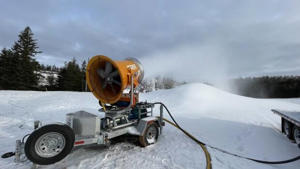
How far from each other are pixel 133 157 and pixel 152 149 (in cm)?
61

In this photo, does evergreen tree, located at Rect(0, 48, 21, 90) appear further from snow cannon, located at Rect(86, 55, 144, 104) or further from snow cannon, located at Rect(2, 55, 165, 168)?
snow cannon, located at Rect(86, 55, 144, 104)

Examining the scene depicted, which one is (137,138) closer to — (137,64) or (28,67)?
(137,64)

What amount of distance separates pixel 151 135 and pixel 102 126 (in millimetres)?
1387

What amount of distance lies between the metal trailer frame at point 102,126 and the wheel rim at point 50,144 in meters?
0.21

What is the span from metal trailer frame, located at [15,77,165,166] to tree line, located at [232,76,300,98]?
83.2 feet

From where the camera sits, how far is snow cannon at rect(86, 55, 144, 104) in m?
3.16

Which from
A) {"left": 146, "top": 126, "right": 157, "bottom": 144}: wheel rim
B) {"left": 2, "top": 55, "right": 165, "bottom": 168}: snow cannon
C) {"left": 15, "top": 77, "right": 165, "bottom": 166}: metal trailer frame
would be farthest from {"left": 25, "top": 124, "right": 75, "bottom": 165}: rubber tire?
{"left": 146, "top": 126, "right": 157, "bottom": 144}: wheel rim

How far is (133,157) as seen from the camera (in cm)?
304

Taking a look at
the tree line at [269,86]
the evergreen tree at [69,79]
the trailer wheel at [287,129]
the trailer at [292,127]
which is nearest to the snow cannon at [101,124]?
the trailer at [292,127]

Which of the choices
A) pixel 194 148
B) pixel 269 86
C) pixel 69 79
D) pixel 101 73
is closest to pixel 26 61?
pixel 69 79

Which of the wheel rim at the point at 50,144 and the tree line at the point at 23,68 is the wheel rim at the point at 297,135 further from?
the tree line at the point at 23,68

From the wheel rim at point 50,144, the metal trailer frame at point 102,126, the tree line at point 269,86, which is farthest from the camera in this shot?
the tree line at point 269,86

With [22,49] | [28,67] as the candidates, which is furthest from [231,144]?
[22,49]

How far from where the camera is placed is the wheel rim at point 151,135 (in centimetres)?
370
